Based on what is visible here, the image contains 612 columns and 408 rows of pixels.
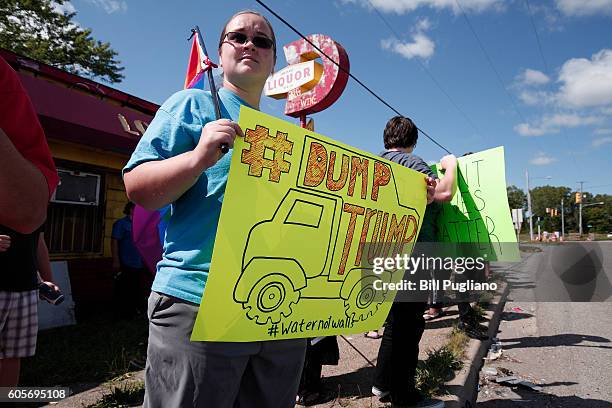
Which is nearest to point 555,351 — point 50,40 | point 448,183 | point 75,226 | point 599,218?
point 448,183

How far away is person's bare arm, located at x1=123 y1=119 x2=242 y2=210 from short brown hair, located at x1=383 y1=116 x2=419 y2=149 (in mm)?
1841

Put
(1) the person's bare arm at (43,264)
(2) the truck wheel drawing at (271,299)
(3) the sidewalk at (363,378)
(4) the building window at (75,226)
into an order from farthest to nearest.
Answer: (4) the building window at (75,226) → (3) the sidewalk at (363,378) → (1) the person's bare arm at (43,264) → (2) the truck wheel drawing at (271,299)

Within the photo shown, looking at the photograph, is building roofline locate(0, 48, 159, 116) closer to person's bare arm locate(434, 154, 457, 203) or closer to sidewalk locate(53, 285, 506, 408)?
sidewalk locate(53, 285, 506, 408)

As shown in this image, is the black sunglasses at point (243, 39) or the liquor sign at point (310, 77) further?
the liquor sign at point (310, 77)

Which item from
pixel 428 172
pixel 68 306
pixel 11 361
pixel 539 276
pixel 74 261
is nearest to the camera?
pixel 11 361

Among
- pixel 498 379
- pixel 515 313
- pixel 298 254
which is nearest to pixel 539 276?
pixel 515 313

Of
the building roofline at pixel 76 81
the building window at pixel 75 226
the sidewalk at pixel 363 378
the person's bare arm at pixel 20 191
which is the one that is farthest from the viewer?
the building window at pixel 75 226

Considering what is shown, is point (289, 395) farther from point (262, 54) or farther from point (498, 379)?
point (498, 379)

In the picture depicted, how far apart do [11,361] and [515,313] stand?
7.58 m

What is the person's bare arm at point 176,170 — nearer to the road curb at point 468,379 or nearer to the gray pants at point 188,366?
the gray pants at point 188,366

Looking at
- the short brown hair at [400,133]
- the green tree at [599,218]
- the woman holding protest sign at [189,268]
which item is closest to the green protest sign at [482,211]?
the short brown hair at [400,133]

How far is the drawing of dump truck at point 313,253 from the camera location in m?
1.24

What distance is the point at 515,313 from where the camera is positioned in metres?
7.08

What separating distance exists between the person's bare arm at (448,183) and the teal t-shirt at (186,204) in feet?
5.25
